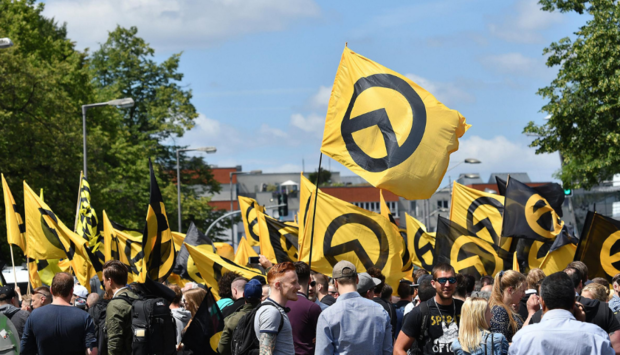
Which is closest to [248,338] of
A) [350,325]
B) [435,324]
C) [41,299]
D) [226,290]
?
[350,325]

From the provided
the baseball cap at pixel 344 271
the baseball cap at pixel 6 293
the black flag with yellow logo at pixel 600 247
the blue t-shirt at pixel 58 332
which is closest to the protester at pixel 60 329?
the blue t-shirt at pixel 58 332

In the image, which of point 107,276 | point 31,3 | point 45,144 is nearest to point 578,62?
point 45,144

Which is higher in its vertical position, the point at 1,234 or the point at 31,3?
the point at 31,3

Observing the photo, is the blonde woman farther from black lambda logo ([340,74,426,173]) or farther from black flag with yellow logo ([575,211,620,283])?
black flag with yellow logo ([575,211,620,283])

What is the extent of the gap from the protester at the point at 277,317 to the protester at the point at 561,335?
1.59m

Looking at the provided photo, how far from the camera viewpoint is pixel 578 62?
23094 mm

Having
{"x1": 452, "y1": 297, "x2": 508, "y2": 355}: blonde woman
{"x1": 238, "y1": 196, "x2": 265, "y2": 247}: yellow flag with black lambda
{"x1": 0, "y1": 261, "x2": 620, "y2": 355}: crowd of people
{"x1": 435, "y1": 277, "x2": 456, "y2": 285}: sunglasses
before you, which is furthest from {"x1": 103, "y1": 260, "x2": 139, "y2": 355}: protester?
{"x1": 238, "y1": 196, "x2": 265, "y2": 247}: yellow flag with black lambda

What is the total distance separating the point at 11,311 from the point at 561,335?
20.6 feet

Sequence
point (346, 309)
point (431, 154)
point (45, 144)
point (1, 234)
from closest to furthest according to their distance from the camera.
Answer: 1. point (346, 309)
2. point (431, 154)
3. point (1, 234)
4. point (45, 144)

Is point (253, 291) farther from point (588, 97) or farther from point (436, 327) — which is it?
point (588, 97)

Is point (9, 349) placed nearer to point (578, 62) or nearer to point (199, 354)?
point (199, 354)

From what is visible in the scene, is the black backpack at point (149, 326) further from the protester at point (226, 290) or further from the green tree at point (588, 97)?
the green tree at point (588, 97)

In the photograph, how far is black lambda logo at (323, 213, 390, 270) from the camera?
1065 centimetres

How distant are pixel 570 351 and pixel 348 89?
5862 mm
